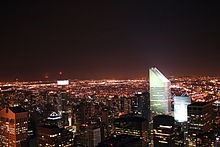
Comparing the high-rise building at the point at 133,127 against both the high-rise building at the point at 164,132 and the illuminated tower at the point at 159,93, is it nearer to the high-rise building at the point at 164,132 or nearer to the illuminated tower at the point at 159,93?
the high-rise building at the point at 164,132

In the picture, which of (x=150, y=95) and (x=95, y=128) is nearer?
(x=95, y=128)

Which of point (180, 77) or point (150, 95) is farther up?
point (180, 77)

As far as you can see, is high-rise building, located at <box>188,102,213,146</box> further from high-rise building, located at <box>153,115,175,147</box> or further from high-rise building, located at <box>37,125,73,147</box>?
high-rise building, located at <box>37,125,73,147</box>

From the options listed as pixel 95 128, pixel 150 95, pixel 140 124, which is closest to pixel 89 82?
pixel 150 95

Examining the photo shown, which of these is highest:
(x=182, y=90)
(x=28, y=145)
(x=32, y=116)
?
(x=182, y=90)

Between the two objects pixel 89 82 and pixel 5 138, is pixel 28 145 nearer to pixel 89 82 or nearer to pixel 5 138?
pixel 5 138

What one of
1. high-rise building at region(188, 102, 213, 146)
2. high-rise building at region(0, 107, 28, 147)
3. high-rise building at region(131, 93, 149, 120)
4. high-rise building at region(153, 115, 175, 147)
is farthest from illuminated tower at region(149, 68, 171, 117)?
high-rise building at region(0, 107, 28, 147)

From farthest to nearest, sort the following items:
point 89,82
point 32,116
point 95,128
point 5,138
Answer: point 89,82 → point 32,116 → point 95,128 → point 5,138
